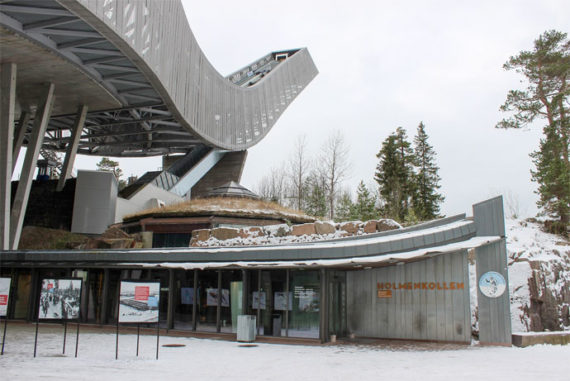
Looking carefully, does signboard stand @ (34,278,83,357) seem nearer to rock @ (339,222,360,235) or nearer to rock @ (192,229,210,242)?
rock @ (192,229,210,242)

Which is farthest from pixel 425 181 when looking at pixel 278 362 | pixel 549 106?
pixel 278 362

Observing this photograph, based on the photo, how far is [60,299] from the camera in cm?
1295

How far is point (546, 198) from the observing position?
30.5 m

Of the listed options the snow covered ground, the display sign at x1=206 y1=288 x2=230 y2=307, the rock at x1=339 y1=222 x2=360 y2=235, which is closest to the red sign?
the snow covered ground

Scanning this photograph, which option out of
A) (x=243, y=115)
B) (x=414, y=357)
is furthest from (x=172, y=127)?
(x=414, y=357)

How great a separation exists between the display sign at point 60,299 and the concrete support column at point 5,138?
1832 centimetres

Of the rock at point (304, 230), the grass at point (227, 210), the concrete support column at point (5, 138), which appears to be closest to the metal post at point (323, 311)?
the rock at point (304, 230)

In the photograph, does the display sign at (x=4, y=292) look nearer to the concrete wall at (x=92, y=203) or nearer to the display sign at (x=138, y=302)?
the display sign at (x=138, y=302)

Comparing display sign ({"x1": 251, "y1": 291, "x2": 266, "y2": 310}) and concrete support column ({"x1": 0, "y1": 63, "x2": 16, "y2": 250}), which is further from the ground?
concrete support column ({"x1": 0, "y1": 63, "x2": 16, "y2": 250})

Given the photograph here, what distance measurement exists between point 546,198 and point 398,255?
21.6 meters

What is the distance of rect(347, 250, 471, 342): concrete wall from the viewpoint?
48.5 feet

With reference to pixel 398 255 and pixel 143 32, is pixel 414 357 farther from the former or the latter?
pixel 143 32

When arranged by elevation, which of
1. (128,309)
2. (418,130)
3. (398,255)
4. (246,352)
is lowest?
(246,352)

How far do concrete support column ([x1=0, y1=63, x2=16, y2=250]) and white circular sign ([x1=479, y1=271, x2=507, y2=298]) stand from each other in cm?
2627
